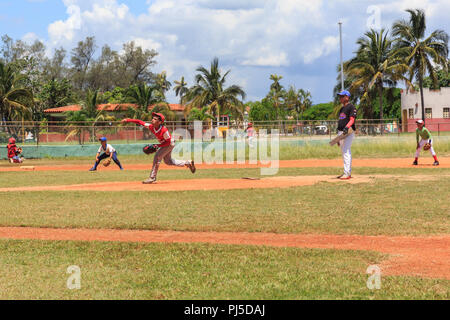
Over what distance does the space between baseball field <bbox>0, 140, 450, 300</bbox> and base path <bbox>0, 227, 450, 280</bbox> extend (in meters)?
0.01

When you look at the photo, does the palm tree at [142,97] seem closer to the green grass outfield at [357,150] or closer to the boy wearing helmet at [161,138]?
the green grass outfield at [357,150]

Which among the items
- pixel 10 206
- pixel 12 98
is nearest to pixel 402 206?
pixel 10 206

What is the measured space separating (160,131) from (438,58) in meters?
45.3

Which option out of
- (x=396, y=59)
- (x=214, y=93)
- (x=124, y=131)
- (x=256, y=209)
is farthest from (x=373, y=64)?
(x=256, y=209)

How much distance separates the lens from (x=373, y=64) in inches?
2190

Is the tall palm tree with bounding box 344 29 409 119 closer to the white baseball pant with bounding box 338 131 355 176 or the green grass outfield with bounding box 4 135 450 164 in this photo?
the green grass outfield with bounding box 4 135 450 164

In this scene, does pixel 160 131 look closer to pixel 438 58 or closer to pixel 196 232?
pixel 196 232

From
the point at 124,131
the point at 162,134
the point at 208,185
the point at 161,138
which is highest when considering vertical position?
the point at 124,131

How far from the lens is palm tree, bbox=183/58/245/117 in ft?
189

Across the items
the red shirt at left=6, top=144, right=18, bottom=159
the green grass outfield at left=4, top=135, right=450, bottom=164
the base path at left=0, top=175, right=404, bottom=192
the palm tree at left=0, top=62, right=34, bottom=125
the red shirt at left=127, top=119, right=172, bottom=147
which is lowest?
the base path at left=0, top=175, right=404, bottom=192

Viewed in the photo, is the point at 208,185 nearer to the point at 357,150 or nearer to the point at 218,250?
the point at 218,250

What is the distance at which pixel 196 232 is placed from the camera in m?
7.64

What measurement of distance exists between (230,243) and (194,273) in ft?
5.00

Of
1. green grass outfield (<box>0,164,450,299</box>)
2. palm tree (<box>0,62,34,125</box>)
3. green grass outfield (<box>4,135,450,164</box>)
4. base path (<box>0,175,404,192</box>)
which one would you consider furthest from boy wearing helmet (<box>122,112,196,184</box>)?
palm tree (<box>0,62,34,125</box>)
